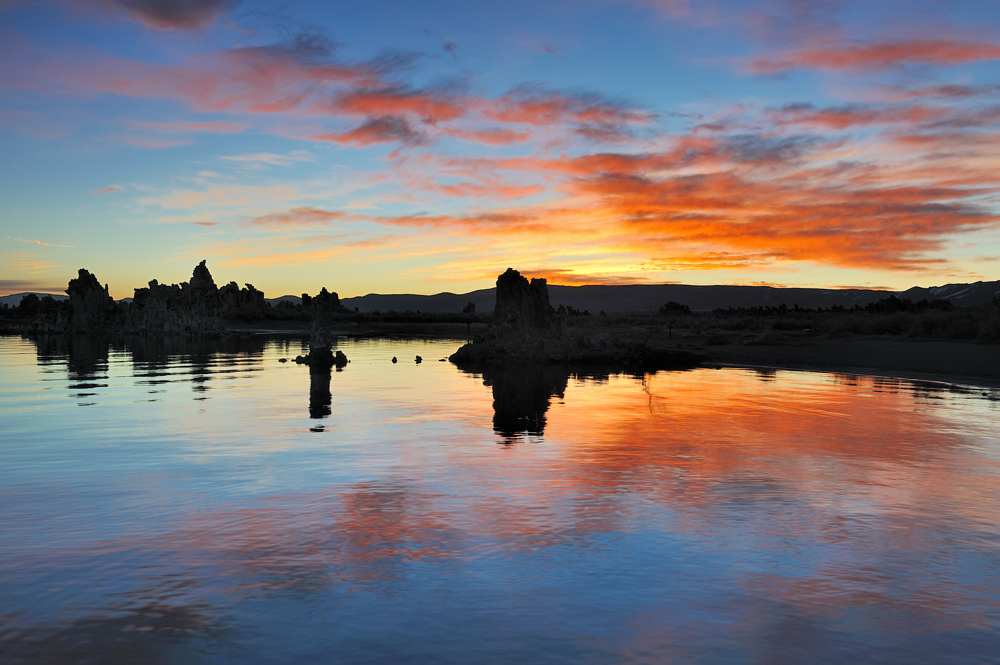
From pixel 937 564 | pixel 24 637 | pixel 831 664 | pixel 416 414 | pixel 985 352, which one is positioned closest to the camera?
pixel 831 664

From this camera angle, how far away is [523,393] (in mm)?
23750

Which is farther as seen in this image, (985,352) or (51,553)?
(985,352)

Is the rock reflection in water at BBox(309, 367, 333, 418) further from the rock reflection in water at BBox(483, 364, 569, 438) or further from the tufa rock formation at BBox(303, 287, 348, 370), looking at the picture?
the rock reflection in water at BBox(483, 364, 569, 438)

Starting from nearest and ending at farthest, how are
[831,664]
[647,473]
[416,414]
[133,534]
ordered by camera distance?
[831,664], [133,534], [647,473], [416,414]

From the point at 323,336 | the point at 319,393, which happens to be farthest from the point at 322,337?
the point at 319,393

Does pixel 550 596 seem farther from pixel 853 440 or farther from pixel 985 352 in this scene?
pixel 985 352

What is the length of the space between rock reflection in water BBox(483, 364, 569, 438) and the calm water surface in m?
0.46

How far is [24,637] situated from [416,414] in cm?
1309

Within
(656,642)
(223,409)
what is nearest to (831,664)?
(656,642)

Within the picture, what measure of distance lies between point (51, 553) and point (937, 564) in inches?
368

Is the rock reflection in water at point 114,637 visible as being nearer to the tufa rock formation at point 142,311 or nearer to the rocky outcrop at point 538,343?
the rocky outcrop at point 538,343

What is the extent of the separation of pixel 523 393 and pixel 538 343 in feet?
42.0

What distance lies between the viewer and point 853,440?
1446 cm

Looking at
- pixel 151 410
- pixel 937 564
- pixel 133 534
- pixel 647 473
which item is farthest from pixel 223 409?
pixel 937 564
